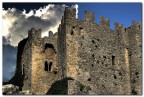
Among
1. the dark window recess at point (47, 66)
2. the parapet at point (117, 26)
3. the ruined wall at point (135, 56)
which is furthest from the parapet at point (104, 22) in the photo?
the dark window recess at point (47, 66)

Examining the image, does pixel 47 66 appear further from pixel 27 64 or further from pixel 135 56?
pixel 135 56

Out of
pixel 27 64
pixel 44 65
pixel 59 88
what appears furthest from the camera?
pixel 27 64

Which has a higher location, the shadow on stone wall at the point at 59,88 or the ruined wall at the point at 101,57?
the ruined wall at the point at 101,57

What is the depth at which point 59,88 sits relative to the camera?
125ft

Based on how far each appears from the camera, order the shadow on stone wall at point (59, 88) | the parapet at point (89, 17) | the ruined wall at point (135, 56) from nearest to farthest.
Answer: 1. the shadow on stone wall at point (59, 88)
2. the parapet at point (89, 17)
3. the ruined wall at point (135, 56)

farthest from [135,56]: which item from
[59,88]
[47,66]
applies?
[59,88]

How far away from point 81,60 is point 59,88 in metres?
4.36

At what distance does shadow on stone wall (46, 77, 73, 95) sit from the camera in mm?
37219

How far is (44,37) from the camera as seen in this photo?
4278 centimetres

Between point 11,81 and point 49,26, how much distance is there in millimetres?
6428

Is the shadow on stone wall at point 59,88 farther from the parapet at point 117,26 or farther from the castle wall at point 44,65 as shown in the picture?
the parapet at point 117,26

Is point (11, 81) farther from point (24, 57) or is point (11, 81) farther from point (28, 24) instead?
point (28, 24)

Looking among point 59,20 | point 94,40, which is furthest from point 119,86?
point 59,20

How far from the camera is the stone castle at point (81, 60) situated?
4028 cm
